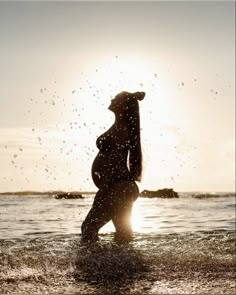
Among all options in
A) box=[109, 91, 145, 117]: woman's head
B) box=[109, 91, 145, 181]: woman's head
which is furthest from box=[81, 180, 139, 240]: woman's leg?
box=[109, 91, 145, 117]: woman's head

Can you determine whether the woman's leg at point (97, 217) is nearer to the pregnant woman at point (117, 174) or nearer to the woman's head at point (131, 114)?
the pregnant woman at point (117, 174)

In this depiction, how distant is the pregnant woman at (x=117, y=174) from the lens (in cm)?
943

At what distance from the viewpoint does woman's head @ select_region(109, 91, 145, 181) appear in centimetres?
989

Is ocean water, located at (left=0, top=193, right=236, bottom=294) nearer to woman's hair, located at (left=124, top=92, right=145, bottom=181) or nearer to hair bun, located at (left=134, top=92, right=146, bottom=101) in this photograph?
woman's hair, located at (left=124, top=92, right=145, bottom=181)

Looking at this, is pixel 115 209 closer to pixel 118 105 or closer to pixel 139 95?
pixel 118 105

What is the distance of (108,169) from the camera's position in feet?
31.3

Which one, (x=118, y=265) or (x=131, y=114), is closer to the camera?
(x=118, y=265)

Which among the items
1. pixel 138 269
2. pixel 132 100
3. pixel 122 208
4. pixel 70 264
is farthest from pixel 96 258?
pixel 132 100

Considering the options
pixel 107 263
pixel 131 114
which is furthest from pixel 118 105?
pixel 107 263

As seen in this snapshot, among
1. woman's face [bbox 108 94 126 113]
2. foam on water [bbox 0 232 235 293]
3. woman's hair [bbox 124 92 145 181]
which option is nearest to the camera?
foam on water [bbox 0 232 235 293]

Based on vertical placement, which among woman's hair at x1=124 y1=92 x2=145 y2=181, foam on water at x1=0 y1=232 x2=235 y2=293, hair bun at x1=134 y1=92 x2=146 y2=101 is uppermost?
hair bun at x1=134 y1=92 x2=146 y2=101

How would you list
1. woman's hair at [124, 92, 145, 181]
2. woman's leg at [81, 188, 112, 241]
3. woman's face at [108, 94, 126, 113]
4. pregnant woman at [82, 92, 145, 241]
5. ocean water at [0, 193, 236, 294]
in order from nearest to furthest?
ocean water at [0, 193, 236, 294] → woman's leg at [81, 188, 112, 241] → pregnant woman at [82, 92, 145, 241] → woman's hair at [124, 92, 145, 181] → woman's face at [108, 94, 126, 113]

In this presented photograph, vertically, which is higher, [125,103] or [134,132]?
[125,103]

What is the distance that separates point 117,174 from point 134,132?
99 centimetres
